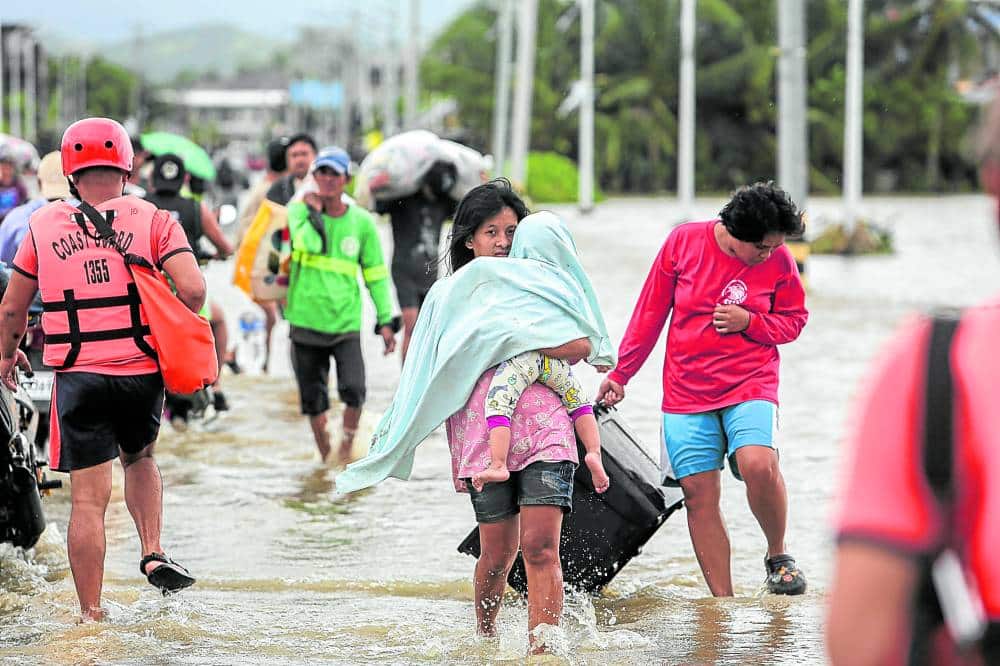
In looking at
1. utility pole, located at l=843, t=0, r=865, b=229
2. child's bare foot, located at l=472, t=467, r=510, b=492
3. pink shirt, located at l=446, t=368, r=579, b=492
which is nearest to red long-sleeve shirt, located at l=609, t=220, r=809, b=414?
pink shirt, located at l=446, t=368, r=579, b=492

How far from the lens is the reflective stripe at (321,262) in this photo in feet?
30.6

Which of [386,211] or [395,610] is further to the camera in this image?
[386,211]

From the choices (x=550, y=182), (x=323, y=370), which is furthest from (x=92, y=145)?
(x=550, y=182)

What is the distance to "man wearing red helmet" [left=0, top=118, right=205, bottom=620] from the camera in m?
5.77

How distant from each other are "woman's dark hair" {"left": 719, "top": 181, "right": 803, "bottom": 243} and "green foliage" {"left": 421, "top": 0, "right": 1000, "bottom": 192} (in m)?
66.5

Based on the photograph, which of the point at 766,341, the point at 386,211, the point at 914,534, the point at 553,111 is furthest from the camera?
the point at 553,111

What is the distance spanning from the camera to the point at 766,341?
Result: 614 cm

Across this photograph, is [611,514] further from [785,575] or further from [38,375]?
[38,375]

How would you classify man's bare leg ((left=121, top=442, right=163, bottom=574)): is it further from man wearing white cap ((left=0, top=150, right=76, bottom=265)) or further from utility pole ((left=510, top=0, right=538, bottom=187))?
utility pole ((left=510, top=0, right=538, bottom=187))

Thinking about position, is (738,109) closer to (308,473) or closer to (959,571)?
(308,473)

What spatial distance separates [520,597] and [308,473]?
3.40 m

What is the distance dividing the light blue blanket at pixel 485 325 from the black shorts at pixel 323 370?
4.07m

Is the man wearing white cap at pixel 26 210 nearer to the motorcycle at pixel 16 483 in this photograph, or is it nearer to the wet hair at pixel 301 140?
the motorcycle at pixel 16 483

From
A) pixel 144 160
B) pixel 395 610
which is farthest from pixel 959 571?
pixel 144 160
